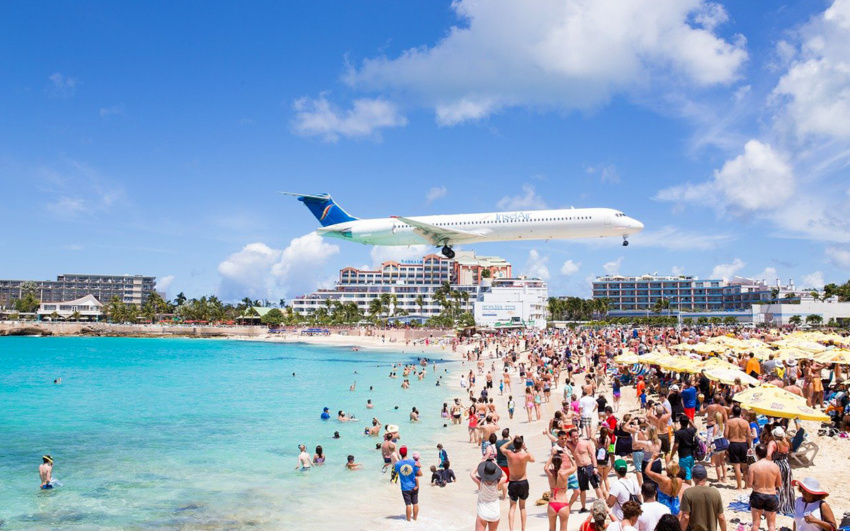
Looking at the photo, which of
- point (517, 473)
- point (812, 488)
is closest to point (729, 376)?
point (517, 473)

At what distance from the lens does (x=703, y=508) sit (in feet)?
21.4

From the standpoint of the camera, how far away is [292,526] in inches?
457

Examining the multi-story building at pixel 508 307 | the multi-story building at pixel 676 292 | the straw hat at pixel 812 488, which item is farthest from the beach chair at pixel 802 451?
the multi-story building at pixel 676 292

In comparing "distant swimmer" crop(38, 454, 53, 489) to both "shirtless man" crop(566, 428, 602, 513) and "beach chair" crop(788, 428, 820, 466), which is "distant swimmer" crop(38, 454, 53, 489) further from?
"beach chair" crop(788, 428, 820, 466)

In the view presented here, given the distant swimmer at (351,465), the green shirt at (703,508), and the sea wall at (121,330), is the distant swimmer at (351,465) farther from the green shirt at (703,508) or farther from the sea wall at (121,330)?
the sea wall at (121,330)

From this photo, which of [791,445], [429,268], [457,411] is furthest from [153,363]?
[429,268]

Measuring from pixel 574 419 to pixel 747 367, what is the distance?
764 cm

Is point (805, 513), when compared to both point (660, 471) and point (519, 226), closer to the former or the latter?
point (660, 471)

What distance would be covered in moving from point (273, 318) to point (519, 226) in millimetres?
101935

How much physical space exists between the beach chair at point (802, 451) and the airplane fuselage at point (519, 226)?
2531 cm

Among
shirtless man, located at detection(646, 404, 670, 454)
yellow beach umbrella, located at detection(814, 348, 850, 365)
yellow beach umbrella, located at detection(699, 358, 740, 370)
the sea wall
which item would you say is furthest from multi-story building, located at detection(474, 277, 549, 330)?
shirtless man, located at detection(646, 404, 670, 454)

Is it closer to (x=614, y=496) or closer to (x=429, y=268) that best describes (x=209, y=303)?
(x=429, y=268)

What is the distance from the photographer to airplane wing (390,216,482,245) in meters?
38.8

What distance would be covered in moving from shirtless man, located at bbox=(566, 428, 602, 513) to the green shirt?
2.77 meters
